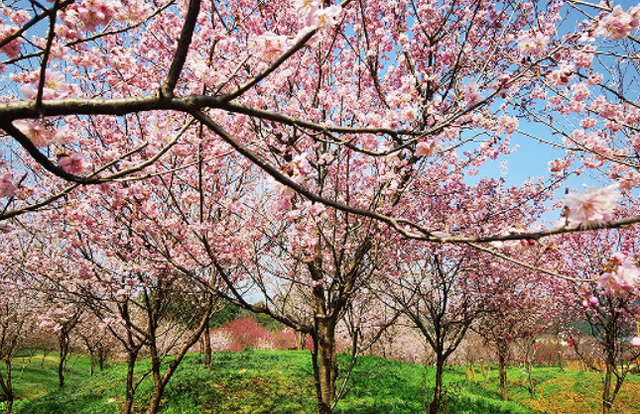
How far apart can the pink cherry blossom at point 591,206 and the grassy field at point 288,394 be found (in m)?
6.83

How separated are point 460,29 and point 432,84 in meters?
1.11

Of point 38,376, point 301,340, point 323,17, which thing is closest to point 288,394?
point 323,17

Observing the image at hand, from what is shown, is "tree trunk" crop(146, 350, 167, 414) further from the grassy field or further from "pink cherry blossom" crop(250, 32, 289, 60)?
"pink cherry blossom" crop(250, 32, 289, 60)

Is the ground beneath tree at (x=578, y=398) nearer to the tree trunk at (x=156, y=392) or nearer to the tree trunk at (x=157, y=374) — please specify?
the tree trunk at (x=157, y=374)

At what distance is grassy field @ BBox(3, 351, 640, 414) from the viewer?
776 centimetres

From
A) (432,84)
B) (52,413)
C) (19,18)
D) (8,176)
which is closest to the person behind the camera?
(8,176)

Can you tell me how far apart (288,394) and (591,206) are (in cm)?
879

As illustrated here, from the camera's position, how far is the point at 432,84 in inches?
213

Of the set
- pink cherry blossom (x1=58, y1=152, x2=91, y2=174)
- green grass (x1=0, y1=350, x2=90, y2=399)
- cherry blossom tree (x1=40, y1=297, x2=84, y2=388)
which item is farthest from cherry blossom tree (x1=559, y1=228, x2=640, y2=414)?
green grass (x1=0, y1=350, x2=90, y2=399)

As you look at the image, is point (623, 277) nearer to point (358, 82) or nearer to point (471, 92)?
point (471, 92)

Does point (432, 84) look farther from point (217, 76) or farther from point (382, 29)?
point (217, 76)

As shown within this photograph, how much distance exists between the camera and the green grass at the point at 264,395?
7.62 metres

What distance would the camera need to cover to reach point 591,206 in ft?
4.40

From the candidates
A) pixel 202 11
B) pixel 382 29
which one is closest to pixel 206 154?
pixel 202 11
